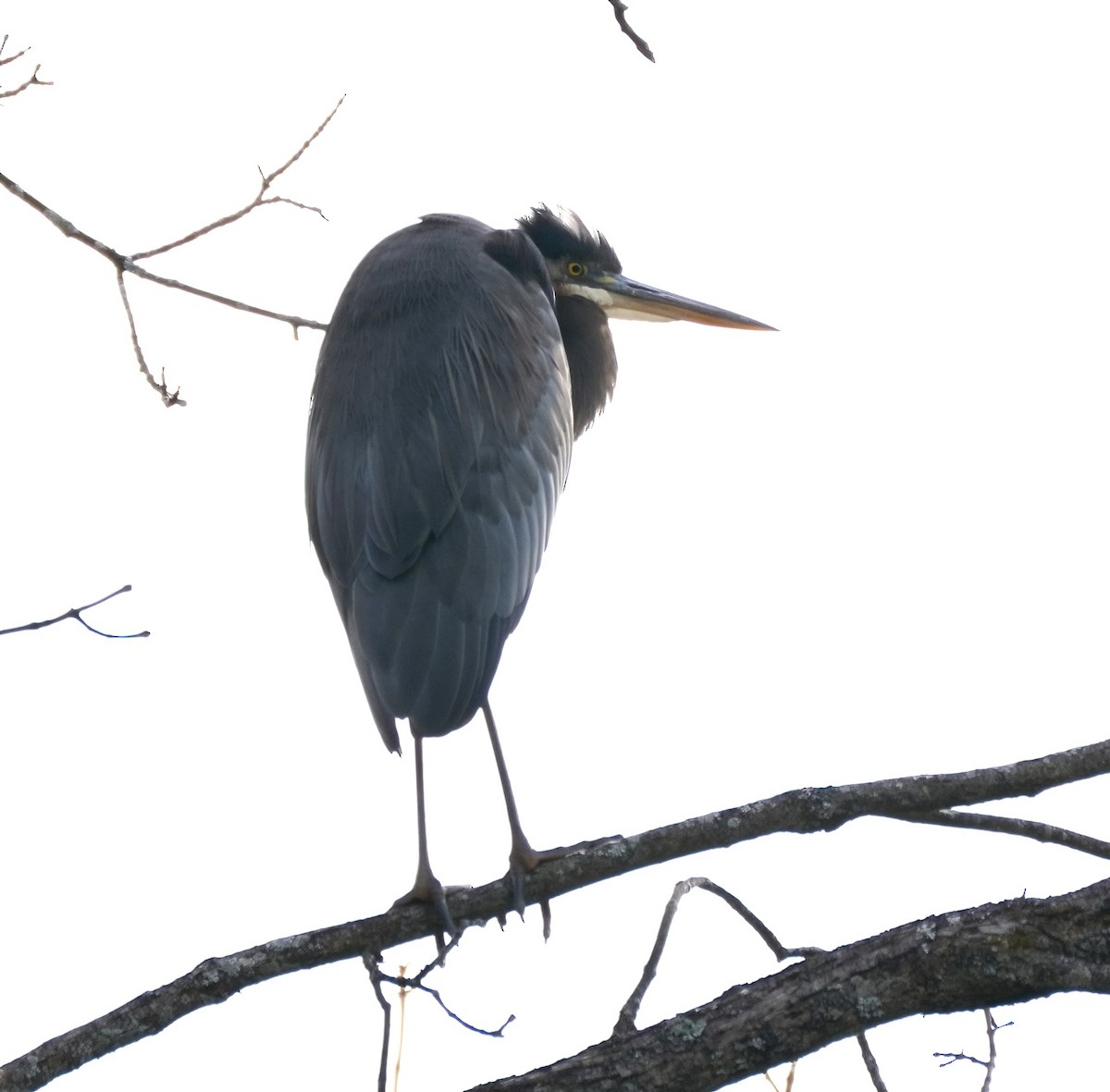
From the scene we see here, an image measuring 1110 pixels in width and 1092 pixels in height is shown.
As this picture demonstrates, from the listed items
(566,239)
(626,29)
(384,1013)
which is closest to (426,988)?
(384,1013)

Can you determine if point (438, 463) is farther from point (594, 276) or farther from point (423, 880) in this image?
point (594, 276)

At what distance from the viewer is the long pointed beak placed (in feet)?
15.8

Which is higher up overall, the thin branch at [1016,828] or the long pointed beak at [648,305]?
the long pointed beak at [648,305]

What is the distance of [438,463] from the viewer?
3365 millimetres

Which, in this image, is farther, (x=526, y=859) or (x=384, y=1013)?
(x=526, y=859)

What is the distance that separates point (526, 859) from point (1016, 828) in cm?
104

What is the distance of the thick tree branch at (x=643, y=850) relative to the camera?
7.04 feet

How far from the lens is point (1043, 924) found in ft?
6.18

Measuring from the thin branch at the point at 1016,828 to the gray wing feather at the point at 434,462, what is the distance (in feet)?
2.99

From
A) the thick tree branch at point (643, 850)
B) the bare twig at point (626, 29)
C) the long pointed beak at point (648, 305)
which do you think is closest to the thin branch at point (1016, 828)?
the thick tree branch at point (643, 850)

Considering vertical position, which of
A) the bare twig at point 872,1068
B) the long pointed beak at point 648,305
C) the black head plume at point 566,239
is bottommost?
the bare twig at point 872,1068

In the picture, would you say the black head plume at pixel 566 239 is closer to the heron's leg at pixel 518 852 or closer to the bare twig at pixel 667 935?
the heron's leg at pixel 518 852

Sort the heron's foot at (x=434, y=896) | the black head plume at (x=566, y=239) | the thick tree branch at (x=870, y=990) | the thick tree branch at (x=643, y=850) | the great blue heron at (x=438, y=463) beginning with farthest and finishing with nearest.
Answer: the black head plume at (x=566, y=239), the great blue heron at (x=438, y=463), the heron's foot at (x=434, y=896), the thick tree branch at (x=643, y=850), the thick tree branch at (x=870, y=990)

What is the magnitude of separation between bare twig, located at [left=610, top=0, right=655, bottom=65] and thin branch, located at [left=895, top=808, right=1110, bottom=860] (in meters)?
1.17
